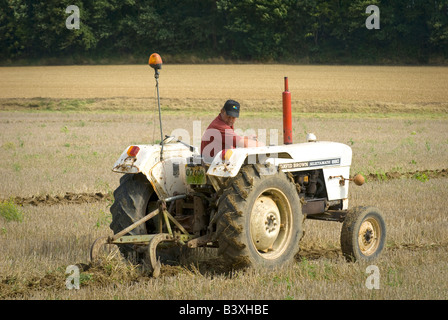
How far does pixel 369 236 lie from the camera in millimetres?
7414

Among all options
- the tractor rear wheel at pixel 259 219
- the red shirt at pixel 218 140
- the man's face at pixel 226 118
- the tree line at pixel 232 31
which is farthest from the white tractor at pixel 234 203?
the tree line at pixel 232 31

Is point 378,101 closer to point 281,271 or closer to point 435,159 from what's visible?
point 435,159

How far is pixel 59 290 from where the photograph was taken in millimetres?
5988

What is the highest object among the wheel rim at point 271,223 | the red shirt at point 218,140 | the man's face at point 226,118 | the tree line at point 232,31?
the tree line at point 232,31

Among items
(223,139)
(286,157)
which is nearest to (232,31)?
(286,157)

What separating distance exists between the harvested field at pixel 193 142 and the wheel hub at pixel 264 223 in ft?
0.97

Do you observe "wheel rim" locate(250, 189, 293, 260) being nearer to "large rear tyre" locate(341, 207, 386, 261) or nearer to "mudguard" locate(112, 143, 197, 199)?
"large rear tyre" locate(341, 207, 386, 261)

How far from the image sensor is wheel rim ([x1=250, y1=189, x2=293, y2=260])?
635cm

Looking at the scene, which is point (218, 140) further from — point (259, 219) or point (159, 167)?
point (259, 219)

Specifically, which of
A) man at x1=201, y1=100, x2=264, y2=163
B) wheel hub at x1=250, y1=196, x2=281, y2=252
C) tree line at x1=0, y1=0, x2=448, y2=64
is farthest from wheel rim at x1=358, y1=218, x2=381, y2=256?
tree line at x1=0, y1=0, x2=448, y2=64

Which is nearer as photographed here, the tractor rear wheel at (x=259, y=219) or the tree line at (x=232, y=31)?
the tractor rear wheel at (x=259, y=219)

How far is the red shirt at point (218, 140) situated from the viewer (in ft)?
21.7

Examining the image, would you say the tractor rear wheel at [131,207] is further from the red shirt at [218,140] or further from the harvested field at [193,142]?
the red shirt at [218,140]

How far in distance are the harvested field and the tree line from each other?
44.4 ft
